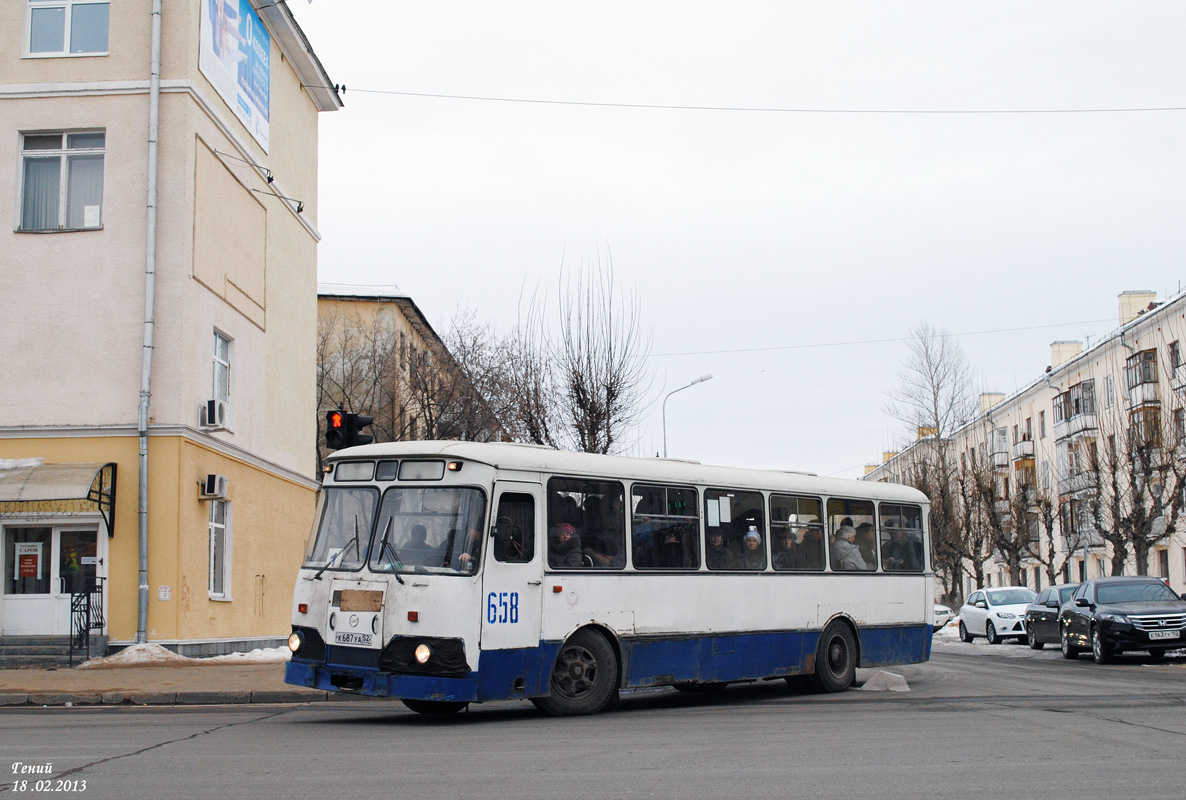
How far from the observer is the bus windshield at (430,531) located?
11.6m

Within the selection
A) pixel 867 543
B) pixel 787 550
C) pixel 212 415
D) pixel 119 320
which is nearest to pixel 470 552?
pixel 787 550

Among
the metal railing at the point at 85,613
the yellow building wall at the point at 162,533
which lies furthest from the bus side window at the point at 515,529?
the metal railing at the point at 85,613

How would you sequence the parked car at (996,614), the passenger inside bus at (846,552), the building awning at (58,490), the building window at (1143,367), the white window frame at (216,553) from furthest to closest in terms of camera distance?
the building window at (1143,367)
the parked car at (996,614)
the white window frame at (216,553)
the building awning at (58,490)
the passenger inside bus at (846,552)

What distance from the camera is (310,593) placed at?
1210 cm

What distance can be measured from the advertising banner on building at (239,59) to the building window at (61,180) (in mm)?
2770

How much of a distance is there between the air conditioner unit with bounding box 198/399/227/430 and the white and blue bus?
11.2 metres

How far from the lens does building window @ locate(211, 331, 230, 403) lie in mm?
24913

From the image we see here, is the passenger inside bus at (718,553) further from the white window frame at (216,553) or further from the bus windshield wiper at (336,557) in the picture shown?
the white window frame at (216,553)

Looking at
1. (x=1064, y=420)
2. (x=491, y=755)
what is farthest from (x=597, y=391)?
(x=1064, y=420)

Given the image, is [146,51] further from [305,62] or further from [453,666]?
[453,666]

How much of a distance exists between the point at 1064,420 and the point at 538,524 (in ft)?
184

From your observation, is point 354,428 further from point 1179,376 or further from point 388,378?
point 1179,376

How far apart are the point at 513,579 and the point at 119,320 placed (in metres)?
13.5

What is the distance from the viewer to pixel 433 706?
42.1 feet
